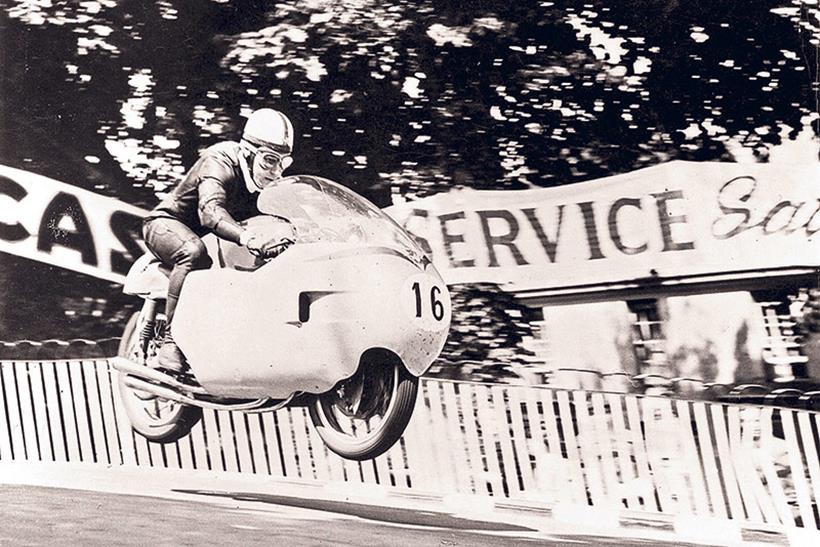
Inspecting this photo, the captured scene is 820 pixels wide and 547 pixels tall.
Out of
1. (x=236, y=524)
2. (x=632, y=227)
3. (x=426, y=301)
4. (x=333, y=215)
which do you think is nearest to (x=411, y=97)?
(x=333, y=215)

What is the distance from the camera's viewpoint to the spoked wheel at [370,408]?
178 inches

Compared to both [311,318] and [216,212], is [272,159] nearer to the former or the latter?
[216,212]

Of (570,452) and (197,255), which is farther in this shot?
(197,255)

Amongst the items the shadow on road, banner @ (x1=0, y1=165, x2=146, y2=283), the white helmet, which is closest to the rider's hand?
the white helmet

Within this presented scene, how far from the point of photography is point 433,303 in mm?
4500

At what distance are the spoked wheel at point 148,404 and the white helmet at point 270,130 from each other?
3.45 feet

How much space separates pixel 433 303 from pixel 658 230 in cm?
111

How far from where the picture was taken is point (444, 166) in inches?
181

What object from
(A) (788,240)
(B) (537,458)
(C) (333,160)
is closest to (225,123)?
(C) (333,160)

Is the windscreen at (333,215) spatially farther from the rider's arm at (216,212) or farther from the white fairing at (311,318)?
the rider's arm at (216,212)

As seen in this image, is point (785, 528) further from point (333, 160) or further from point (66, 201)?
point (66, 201)

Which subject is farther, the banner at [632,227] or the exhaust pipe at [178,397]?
the exhaust pipe at [178,397]

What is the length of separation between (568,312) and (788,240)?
107 centimetres

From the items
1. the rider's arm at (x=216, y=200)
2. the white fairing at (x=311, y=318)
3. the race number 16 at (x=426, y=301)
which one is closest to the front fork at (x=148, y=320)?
the white fairing at (x=311, y=318)
